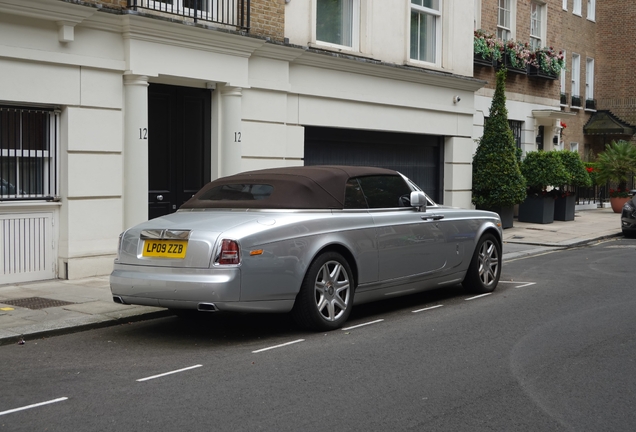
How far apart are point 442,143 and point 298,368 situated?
1384 cm

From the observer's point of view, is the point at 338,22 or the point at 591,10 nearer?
the point at 338,22

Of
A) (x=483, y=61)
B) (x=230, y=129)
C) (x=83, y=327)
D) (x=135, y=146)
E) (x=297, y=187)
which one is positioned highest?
(x=483, y=61)

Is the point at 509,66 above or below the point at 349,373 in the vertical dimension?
above

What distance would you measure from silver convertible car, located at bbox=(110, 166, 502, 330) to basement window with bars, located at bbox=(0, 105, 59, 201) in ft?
11.4

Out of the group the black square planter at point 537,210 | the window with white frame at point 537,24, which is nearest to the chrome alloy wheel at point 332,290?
the black square planter at point 537,210

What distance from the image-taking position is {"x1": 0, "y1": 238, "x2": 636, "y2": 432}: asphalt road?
523 centimetres

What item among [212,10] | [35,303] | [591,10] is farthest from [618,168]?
[35,303]

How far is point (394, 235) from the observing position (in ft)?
29.0

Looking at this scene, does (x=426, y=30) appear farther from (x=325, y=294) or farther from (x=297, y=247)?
(x=297, y=247)

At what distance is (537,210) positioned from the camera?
2172 cm

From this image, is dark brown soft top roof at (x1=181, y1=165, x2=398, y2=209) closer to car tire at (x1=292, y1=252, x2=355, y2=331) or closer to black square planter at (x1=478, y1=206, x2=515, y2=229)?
car tire at (x1=292, y1=252, x2=355, y2=331)

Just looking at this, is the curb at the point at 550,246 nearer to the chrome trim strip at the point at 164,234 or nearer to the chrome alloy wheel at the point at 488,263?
the chrome alloy wheel at the point at 488,263

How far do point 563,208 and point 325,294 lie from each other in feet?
52.9

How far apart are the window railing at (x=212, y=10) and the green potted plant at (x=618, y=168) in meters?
16.2
